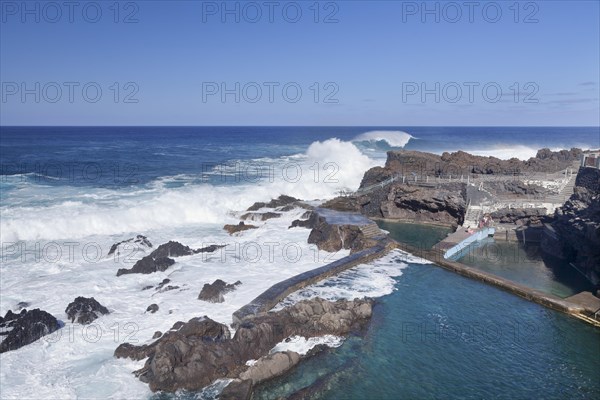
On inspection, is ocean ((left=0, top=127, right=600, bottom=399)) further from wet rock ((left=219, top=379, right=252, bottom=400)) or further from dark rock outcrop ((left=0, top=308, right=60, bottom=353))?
wet rock ((left=219, top=379, right=252, bottom=400))

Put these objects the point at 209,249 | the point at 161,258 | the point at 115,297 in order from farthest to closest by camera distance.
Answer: the point at 209,249 → the point at 161,258 → the point at 115,297

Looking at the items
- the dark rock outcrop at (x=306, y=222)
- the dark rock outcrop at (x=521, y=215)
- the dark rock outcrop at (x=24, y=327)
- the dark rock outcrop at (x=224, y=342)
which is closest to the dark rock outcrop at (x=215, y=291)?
the dark rock outcrop at (x=224, y=342)

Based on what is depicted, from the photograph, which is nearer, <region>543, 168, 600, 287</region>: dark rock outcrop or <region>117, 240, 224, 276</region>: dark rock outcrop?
<region>543, 168, 600, 287</region>: dark rock outcrop

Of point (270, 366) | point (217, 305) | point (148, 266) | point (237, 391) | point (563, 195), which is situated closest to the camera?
point (237, 391)

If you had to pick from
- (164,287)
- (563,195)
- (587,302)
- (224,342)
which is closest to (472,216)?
(563,195)

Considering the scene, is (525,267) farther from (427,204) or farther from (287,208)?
(287,208)

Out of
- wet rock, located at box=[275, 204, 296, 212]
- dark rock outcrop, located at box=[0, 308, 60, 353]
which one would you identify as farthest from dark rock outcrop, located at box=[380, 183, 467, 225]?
dark rock outcrop, located at box=[0, 308, 60, 353]
